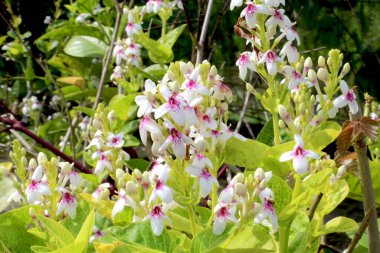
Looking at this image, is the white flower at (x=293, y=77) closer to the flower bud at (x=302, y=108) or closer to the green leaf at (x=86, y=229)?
the flower bud at (x=302, y=108)

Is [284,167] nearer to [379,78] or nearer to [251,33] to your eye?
[251,33]

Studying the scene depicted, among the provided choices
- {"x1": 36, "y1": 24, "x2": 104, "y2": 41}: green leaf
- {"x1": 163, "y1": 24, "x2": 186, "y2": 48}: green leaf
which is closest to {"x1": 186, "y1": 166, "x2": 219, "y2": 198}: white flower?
{"x1": 163, "y1": 24, "x2": 186, "y2": 48}: green leaf

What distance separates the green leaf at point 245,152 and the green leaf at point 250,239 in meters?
0.12

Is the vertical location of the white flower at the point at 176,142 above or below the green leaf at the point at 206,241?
above

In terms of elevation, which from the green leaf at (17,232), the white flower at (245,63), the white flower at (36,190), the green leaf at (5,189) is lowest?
the green leaf at (5,189)

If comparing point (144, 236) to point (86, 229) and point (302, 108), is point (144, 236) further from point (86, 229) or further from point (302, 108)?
point (302, 108)

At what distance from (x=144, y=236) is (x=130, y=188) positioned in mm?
54

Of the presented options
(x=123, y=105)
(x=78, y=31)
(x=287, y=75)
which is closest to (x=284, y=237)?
(x=287, y=75)

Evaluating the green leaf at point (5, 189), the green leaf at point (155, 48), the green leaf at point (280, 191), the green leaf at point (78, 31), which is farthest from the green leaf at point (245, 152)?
the green leaf at point (78, 31)

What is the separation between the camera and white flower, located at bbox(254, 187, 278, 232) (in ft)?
2.36

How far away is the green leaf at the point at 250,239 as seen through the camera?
2.36 feet

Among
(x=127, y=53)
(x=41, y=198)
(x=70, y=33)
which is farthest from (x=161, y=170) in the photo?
(x=70, y=33)

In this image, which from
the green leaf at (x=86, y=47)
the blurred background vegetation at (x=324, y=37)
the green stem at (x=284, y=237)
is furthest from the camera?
the blurred background vegetation at (x=324, y=37)

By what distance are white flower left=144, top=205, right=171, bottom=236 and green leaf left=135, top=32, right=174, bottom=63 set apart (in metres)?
0.79
